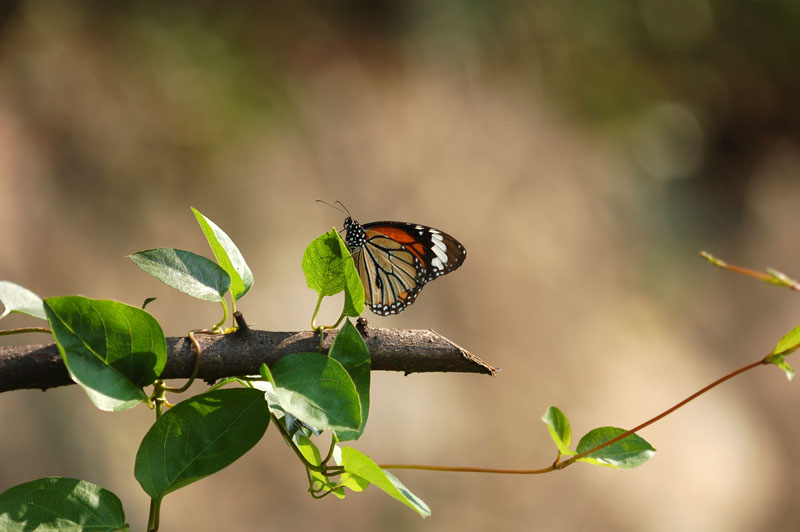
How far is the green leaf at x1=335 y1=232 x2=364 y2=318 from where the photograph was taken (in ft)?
1.60

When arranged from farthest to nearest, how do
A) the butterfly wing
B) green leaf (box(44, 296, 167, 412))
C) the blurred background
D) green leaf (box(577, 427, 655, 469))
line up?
1. the blurred background
2. the butterfly wing
3. green leaf (box(577, 427, 655, 469))
4. green leaf (box(44, 296, 167, 412))

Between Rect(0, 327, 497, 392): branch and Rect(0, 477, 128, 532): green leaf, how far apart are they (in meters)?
0.07

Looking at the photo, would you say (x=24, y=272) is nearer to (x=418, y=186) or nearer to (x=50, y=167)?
(x=50, y=167)

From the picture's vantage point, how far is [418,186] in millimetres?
2531

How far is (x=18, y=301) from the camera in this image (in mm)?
423

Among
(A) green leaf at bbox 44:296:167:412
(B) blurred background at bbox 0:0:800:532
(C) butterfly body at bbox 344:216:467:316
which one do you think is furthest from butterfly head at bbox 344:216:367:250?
(B) blurred background at bbox 0:0:800:532

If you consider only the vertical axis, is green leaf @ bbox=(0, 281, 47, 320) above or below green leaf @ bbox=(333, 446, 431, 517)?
below

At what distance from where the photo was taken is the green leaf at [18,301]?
42 cm

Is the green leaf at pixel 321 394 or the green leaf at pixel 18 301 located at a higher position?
the green leaf at pixel 321 394

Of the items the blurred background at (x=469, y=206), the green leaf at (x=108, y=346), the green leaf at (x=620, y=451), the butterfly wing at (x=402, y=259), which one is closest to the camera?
the green leaf at (x=108, y=346)

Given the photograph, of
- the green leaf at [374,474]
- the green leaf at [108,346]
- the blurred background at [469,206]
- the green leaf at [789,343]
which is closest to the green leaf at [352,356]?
the green leaf at [374,474]

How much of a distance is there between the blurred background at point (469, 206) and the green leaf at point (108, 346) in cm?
143

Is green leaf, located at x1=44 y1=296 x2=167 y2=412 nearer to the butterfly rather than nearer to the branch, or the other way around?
the branch

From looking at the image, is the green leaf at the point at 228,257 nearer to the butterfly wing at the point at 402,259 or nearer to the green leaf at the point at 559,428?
the green leaf at the point at 559,428
